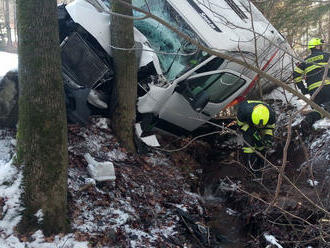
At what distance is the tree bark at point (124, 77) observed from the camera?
5.60 m

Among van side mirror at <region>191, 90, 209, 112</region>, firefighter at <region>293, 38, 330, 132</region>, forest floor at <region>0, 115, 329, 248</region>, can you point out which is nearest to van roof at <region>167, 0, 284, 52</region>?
firefighter at <region>293, 38, 330, 132</region>

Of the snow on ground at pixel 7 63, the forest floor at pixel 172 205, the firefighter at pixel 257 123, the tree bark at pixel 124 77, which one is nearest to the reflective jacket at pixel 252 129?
the firefighter at pixel 257 123

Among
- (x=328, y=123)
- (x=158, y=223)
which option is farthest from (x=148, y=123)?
(x=328, y=123)

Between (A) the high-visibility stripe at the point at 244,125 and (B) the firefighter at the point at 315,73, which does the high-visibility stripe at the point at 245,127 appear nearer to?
(A) the high-visibility stripe at the point at 244,125

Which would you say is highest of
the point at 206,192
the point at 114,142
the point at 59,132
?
the point at 59,132

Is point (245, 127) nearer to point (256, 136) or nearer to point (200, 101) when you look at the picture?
point (256, 136)

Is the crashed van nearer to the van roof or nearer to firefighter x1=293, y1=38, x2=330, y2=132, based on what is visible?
the van roof

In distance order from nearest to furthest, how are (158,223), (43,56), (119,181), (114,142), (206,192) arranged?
1. (43,56)
2. (158,223)
3. (119,181)
4. (114,142)
5. (206,192)

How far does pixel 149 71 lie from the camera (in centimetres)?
593

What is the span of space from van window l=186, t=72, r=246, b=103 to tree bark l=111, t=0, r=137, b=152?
93cm

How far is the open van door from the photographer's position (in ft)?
19.6

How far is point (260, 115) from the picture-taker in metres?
5.68

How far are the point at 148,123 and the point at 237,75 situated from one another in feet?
5.67

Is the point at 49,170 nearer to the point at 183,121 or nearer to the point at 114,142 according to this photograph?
the point at 114,142
